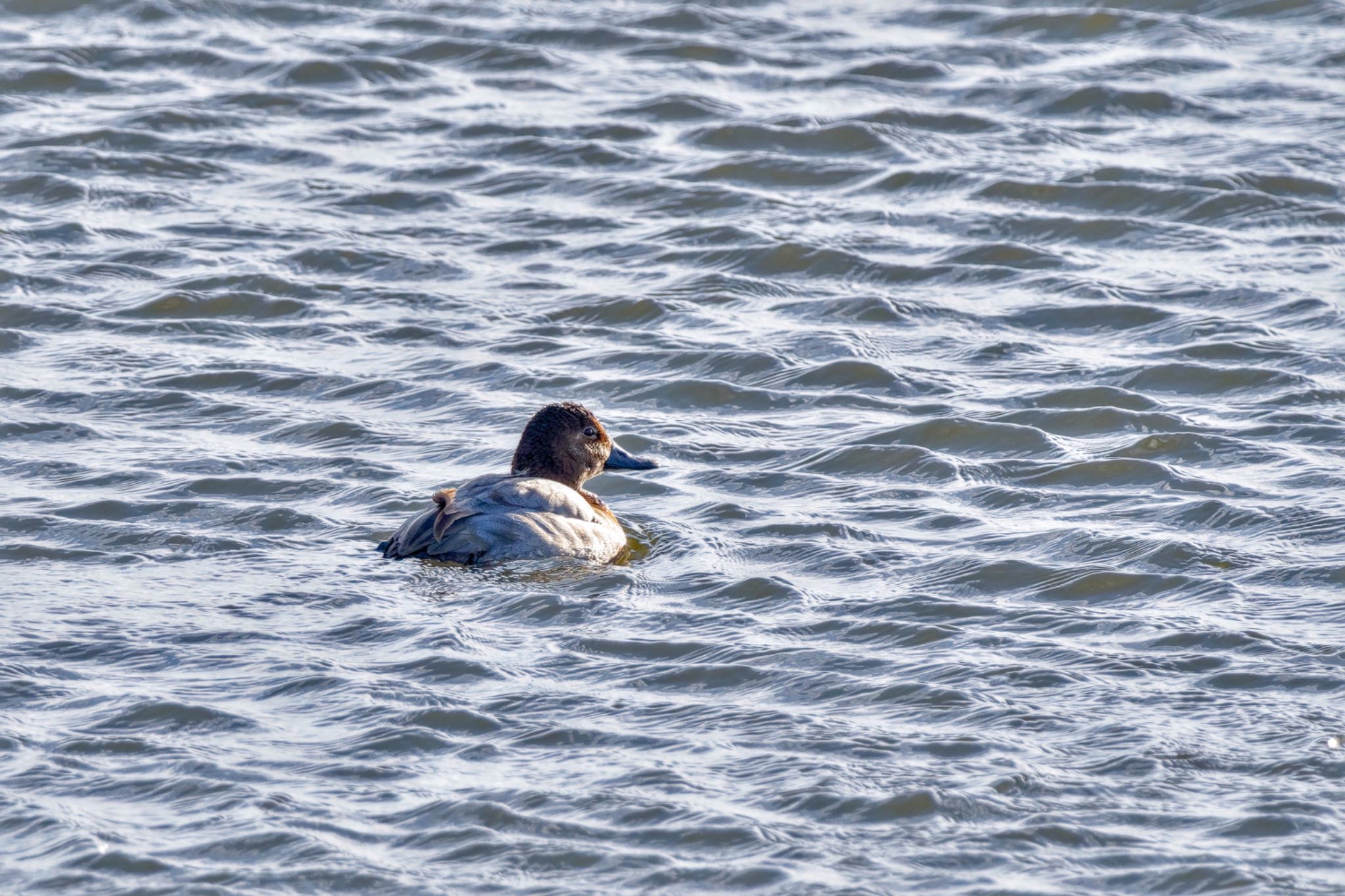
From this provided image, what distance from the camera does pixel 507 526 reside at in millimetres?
9297

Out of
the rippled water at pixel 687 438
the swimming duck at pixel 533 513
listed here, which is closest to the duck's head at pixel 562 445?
the swimming duck at pixel 533 513

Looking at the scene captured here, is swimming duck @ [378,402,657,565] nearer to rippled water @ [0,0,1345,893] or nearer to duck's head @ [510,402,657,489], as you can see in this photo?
duck's head @ [510,402,657,489]

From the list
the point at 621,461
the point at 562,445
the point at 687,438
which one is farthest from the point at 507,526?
the point at 687,438

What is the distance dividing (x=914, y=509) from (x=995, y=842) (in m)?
3.32

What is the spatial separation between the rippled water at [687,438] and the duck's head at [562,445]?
15.0 inches

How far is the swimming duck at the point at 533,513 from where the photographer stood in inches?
360

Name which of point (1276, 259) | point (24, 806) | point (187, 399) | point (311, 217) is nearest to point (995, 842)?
point (24, 806)

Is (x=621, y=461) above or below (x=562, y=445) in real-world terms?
below

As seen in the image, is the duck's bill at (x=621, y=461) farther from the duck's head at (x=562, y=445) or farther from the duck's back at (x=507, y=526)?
the duck's back at (x=507, y=526)

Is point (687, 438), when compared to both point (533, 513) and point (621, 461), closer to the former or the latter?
point (621, 461)

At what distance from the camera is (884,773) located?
7.07 metres

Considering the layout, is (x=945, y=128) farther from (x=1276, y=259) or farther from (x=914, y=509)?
(x=914, y=509)

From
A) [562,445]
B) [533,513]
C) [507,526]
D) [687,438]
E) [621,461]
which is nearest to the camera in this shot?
[507,526]

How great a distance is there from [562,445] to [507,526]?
893mm
